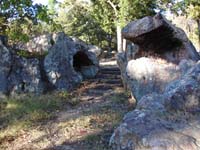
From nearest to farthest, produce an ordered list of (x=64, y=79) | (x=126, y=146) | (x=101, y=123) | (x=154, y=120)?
(x=126, y=146)
(x=154, y=120)
(x=101, y=123)
(x=64, y=79)

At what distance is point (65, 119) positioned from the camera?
9.42m

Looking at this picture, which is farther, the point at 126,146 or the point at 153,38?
the point at 153,38

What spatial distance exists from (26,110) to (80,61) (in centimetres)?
579

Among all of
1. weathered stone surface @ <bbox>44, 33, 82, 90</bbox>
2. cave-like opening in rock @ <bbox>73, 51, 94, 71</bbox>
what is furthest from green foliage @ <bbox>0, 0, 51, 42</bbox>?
cave-like opening in rock @ <bbox>73, 51, 94, 71</bbox>

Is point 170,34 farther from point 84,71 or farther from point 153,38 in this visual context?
point 84,71

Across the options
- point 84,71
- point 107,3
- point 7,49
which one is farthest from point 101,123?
point 107,3

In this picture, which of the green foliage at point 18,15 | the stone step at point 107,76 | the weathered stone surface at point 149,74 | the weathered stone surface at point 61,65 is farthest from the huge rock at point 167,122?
the stone step at point 107,76

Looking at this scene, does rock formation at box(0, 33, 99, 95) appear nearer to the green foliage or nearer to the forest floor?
the forest floor

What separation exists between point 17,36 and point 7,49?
21.1 feet

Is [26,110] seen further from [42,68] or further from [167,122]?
[167,122]

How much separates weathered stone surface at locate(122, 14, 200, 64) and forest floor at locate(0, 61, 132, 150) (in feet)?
5.26

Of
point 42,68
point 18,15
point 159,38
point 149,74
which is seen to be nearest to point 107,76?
point 42,68

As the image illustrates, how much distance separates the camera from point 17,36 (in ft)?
21.9

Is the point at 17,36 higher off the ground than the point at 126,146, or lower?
higher
